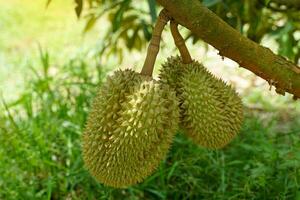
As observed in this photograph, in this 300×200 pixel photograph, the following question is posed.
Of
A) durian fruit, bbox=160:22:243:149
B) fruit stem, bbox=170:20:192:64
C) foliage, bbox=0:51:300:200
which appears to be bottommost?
foliage, bbox=0:51:300:200

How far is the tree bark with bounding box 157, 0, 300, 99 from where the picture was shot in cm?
144

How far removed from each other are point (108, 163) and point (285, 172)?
32.4 inches

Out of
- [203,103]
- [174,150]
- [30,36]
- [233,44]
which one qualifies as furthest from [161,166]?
[30,36]

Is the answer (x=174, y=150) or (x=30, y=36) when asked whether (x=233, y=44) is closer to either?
(x=174, y=150)

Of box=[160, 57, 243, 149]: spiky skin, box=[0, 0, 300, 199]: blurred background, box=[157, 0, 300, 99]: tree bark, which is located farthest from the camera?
box=[0, 0, 300, 199]: blurred background

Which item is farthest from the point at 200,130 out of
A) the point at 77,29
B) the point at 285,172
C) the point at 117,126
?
the point at 77,29

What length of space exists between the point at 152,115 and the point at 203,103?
162 millimetres

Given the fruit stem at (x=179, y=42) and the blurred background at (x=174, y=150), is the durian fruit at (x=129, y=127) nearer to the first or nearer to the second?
the fruit stem at (x=179, y=42)

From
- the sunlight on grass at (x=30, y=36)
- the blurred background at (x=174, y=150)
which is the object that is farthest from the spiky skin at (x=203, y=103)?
the sunlight on grass at (x=30, y=36)

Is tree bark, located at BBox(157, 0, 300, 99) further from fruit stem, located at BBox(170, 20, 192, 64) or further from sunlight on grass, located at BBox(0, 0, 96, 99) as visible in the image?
sunlight on grass, located at BBox(0, 0, 96, 99)

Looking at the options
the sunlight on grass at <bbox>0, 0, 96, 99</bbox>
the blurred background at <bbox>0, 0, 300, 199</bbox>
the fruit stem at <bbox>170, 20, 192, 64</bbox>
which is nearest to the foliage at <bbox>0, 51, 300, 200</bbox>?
the blurred background at <bbox>0, 0, 300, 199</bbox>

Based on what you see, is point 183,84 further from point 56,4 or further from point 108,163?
point 56,4

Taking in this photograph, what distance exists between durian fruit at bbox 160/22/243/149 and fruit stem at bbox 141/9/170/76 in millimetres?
41

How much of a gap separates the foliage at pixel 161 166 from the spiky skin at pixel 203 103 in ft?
1.52
